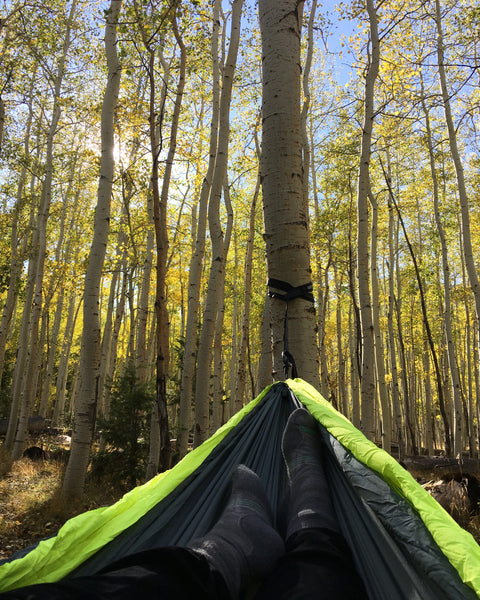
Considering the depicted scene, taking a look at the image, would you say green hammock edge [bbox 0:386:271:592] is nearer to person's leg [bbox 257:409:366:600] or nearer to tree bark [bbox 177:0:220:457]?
person's leg [bbox 257:409:366:600]

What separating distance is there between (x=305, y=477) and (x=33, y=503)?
4359 millimetres

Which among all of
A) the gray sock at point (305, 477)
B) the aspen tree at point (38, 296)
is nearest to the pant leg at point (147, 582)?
the gray sock at point (305, 477)

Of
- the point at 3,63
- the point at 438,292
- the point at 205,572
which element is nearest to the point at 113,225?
the point at 3,63

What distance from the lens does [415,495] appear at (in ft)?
3.45

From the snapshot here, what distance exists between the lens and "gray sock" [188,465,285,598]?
3.54 ft

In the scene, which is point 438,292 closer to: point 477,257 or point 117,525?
point 477,257

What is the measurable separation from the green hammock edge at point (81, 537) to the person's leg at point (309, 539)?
16.9 inches

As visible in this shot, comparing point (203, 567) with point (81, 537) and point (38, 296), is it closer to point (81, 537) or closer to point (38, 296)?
point (81, 537)

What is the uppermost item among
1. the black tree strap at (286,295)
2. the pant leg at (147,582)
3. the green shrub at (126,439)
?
the black tree strap at (286,295)

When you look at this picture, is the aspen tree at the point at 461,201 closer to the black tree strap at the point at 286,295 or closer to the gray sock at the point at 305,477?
the black tree strap at the point at 286,295

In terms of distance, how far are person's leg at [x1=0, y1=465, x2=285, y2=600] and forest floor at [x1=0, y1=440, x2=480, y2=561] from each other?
2.32 metres

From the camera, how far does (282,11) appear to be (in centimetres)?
218

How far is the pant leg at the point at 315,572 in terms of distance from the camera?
0.93 meters

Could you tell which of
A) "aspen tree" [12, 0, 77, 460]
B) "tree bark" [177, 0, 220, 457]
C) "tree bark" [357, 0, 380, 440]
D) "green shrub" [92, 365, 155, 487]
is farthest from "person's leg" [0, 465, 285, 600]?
"aspen tree" [12, 0, 77, 460]
